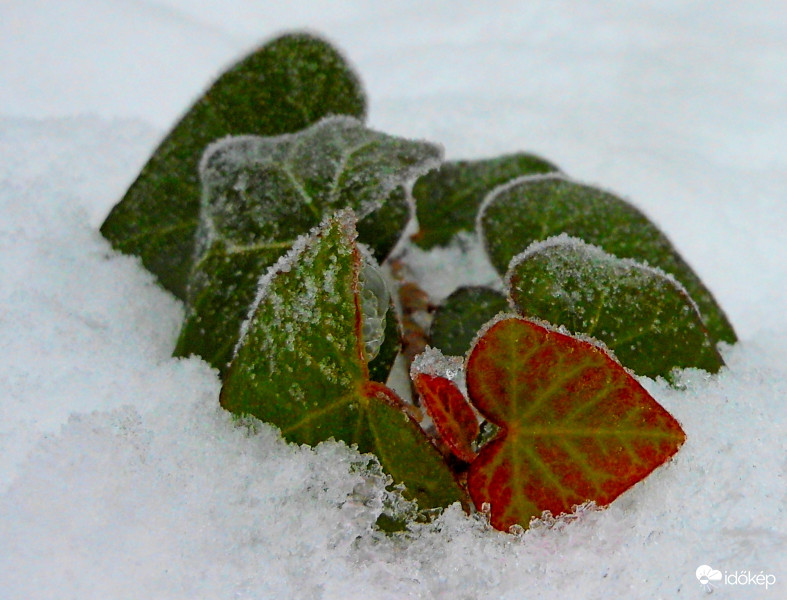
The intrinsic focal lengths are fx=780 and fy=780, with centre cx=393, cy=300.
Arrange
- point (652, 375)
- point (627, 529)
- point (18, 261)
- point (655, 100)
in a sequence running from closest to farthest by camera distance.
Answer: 1. point (627, 529)
2. point (652, 375)
3. point (18, 261)
4. point (655, 100)

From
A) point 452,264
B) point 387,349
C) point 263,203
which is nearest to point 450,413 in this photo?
point 387,349

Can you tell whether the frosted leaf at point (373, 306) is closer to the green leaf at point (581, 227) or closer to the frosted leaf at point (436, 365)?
the frosted leaf at point (436, 365)

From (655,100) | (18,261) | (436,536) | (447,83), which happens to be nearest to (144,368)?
(18,261)

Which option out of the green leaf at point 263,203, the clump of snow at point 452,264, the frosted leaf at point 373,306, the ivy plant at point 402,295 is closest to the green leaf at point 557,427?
the ivy plant at point 402,295

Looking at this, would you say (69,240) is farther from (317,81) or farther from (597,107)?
(597,107)

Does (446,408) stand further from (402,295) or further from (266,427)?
(402,295)

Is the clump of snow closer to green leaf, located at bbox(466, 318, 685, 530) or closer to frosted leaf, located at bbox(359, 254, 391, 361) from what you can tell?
frosted leaf, located at bbox(359, 254, 391, 361)

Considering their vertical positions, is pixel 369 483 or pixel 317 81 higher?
pixel 317 81
